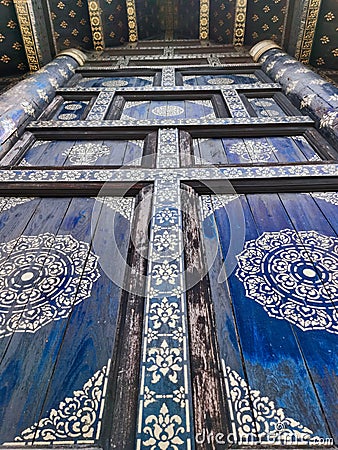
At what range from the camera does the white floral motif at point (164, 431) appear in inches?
27.3

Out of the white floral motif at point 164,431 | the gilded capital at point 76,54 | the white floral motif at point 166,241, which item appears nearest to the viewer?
the white floral motif at point 164,431

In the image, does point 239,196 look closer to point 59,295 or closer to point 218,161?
point 218,161

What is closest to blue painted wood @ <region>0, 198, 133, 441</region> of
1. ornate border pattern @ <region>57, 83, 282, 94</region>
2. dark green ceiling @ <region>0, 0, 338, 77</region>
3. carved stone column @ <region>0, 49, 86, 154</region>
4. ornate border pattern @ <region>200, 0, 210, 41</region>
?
carved stone column @ <region>0, 49, 86, 154</region>

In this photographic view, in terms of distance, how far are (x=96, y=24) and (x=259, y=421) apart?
14.0 feet

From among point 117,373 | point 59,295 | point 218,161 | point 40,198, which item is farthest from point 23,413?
point 218,161

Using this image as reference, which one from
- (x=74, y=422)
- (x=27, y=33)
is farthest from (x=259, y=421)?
(x=27, y=33)

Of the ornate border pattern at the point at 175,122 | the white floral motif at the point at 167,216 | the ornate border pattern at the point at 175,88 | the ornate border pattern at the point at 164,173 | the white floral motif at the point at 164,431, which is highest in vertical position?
the ornate border pattern at the point at 175,88

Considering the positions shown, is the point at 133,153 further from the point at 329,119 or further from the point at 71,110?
the point at 329,119

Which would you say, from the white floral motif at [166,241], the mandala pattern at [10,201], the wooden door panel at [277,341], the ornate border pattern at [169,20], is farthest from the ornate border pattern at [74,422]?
the ornate border pattern at [169,20]

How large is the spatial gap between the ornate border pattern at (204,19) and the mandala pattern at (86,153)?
304 cm

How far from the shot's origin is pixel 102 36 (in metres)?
3.96

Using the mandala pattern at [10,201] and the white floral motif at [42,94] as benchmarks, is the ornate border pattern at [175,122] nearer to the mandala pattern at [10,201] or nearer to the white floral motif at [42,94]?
the white floral motif at [42,94]

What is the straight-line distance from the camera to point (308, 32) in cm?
326

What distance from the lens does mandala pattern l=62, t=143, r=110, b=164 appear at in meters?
1.84
